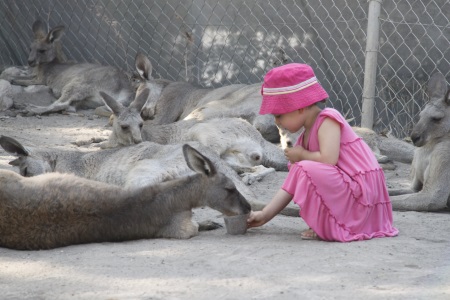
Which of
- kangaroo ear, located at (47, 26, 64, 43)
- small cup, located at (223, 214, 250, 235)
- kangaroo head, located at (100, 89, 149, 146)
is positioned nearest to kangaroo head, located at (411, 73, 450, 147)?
small cup, located at (223, 214, 250, 235)

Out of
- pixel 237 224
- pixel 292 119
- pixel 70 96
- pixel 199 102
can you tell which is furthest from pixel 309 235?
pixel 70 96

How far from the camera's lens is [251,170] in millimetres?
7109

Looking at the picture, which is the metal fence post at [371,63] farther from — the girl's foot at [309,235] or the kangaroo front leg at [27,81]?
the kangaroo front leg at [27,81]

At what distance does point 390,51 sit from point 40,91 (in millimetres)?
4503

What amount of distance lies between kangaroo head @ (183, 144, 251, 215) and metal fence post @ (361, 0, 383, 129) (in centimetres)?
335

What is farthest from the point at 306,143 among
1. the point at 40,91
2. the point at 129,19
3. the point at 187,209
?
the point at 40,91

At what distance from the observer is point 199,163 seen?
202 inches

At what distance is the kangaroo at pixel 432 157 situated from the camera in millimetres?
5938

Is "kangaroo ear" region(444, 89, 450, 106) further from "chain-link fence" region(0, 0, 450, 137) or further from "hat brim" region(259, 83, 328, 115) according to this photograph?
"chain-link fence" region(0, 0, 450, 137)

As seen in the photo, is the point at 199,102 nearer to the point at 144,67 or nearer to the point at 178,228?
the point at 144,67

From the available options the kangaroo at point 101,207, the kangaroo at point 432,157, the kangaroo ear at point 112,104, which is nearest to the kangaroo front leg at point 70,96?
the kangaroo ear at point 112,104

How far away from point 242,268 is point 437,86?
274 cm

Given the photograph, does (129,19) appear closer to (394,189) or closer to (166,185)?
(394,189)

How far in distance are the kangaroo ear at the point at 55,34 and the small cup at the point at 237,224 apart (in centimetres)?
625
